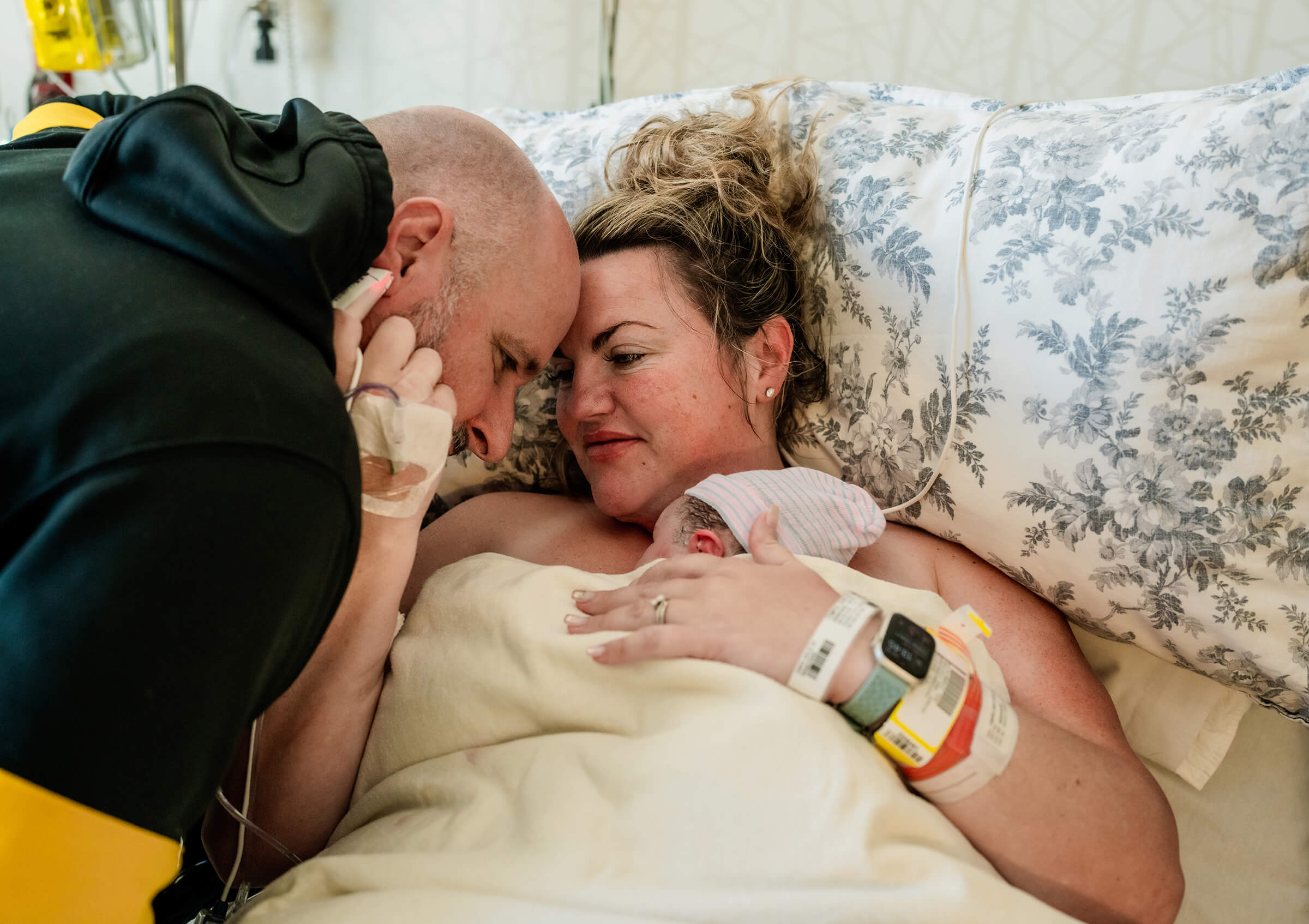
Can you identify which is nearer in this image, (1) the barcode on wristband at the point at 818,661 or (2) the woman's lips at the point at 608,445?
(1) the barcode on wristband at the point at 818,661

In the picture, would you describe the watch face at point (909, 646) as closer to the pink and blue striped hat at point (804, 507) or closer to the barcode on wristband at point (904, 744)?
the barcode on wristband at point (904, 744)

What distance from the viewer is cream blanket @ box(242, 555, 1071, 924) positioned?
34.3 inches

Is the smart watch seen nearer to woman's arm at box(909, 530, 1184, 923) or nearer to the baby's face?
woman's arm at box(909, 530, 1184, 923)

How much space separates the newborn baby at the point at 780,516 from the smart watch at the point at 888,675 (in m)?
0.29

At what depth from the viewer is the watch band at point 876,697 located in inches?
37.3

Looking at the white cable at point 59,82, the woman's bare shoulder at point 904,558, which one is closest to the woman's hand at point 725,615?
the woman's bare shoulder at point 904,558

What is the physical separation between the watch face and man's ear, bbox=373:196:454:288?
705 millimetres

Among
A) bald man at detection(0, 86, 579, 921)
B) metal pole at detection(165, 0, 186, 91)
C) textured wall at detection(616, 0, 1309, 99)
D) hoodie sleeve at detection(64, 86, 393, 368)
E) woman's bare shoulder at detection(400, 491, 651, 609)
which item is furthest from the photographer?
metal pole at detection(165, 0, 186, 91)

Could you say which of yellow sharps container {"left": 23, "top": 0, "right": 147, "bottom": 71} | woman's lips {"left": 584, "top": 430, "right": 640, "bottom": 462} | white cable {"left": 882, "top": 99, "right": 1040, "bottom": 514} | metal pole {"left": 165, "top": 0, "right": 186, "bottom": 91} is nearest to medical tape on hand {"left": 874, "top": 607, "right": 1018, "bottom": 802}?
white cable {"left": 882, "top": 99, "right": 1040, "bottom": 514}

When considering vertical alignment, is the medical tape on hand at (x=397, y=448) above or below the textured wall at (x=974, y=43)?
below

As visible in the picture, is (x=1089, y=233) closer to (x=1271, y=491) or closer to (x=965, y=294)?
(x=965, y=294)

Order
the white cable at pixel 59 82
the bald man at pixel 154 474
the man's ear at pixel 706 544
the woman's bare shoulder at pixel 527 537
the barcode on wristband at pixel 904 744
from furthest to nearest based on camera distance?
the white cable at pixel 59 82, the woman's bare shoulder at pixel 527 537, the man's ear at pixel 706 544, the barcode on wristband at pixel 904 744, the bald man at pixel 154 474

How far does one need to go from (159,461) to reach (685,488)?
0.95 m

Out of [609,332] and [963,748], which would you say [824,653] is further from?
[609,332]
